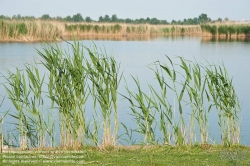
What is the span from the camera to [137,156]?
543cm

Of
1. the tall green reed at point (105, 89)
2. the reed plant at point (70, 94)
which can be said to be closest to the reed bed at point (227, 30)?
the tall green reed at point (105, 89)

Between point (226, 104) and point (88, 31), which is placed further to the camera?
point (88, 31)

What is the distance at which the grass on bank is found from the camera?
5.21 metres

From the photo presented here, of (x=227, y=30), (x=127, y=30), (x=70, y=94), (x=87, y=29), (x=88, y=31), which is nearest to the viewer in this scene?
(x=70, y=94)

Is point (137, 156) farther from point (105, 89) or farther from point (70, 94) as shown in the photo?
point (70, 94)

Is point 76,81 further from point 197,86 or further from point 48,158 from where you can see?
point 197,86

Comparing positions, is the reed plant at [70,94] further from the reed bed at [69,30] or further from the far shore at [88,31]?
the far shore at [88,31]

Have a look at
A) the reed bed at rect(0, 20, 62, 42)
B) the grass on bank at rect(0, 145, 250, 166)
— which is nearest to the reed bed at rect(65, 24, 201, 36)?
the reed bed at rect(0, 20, 62, 42)

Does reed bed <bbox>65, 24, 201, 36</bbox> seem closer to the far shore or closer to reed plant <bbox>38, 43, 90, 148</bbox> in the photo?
the far shore

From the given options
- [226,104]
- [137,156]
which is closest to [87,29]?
[226,104]

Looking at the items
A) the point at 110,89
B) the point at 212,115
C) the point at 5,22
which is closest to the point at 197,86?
the point at 110,89

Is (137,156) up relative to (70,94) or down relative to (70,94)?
down

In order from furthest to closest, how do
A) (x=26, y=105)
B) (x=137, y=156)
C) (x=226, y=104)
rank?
(x=226, y=104) < (x=26, y=105) < (x=137, y=156)

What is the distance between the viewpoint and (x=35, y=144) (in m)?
6.40
